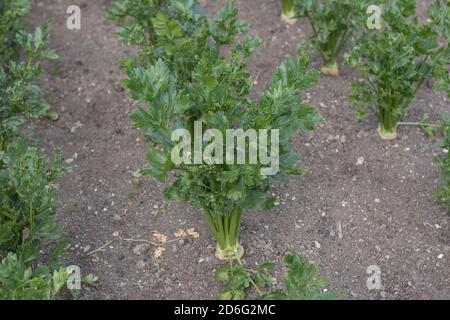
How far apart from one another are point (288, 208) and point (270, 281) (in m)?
0.52

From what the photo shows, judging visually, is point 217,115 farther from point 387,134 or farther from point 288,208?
point 387,134

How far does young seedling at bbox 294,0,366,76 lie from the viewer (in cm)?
386

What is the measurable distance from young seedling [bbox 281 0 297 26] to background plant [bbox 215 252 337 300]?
6.52 feet

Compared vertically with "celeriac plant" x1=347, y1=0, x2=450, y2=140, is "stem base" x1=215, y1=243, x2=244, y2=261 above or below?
below

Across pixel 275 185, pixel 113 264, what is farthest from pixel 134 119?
pixel 275 185

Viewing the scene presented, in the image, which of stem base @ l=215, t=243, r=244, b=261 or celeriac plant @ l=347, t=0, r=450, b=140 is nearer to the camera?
stem base @ l=215, t=243, r=244, b=261

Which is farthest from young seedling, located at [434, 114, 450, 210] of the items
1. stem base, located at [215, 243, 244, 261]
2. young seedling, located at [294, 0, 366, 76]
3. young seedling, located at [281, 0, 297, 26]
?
young seedling, located at [281, 0, 297, 26]

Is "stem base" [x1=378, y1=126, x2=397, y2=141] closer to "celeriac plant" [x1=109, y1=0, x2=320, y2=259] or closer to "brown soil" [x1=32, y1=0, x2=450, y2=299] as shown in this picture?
"brown soil" [x1=32, y1=0, x2=450, y2=299]

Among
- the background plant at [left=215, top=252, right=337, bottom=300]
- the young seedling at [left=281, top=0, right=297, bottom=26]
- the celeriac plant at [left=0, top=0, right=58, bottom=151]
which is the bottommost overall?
the background plant at [left=215, top=252, right=337, bottom=300]

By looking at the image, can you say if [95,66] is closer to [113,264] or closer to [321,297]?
[113,264]

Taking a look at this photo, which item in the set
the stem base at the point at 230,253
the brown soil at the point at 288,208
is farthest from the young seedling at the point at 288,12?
the stem base at the point at 230,253

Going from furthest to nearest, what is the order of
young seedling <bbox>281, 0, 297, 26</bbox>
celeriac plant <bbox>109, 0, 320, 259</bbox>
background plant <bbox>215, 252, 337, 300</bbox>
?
young seedling <bbox>281, 0, 297, 26</bbox> < celeriac plant <bbox>109, 0, 320, 259</bbox> < background plant <bbox>215, 252, 337, 300</bbox>

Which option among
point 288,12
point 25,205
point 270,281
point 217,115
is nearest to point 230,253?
point 270,281

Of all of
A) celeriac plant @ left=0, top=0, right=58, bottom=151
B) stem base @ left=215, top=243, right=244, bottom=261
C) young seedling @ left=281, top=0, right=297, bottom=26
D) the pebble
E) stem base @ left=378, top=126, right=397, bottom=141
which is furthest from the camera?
young seedling @ left=281, top=0, right=297, bottom=26
